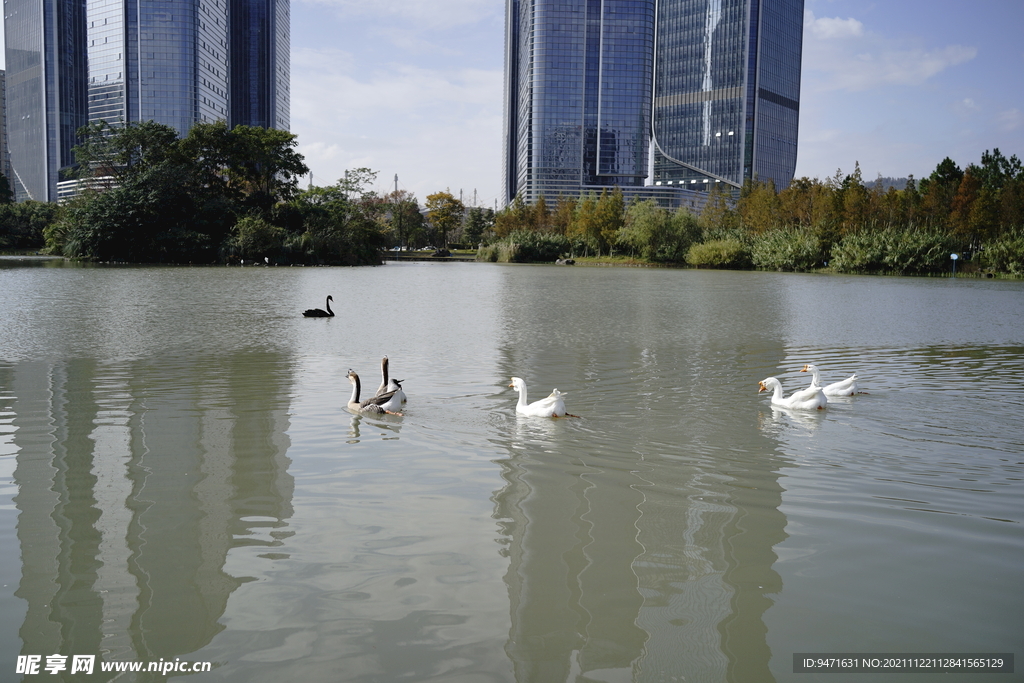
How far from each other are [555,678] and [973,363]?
12.1m

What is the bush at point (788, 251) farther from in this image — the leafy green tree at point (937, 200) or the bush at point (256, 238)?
the bush at point (256, 238)

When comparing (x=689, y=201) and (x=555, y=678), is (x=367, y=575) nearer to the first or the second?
(x=555, y=678)

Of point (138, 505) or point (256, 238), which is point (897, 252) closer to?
point (256, 238)

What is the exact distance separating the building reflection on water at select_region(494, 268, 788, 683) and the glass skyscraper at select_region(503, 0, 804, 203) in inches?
5374

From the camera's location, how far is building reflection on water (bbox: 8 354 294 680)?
3.37 m

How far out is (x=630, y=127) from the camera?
145000 millimetres

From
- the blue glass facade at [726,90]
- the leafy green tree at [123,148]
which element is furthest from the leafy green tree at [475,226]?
the blue glass facade at [726,90]

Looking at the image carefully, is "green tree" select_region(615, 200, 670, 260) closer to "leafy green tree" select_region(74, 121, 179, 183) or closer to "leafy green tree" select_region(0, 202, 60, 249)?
"leafy green tree" select_region(74, 121, 179, 183)

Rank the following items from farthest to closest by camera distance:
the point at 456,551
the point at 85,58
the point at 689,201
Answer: the point at 689,201, the point at 85,58, the point at 456,551

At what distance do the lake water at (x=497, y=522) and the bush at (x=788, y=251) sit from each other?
51470 millimetres

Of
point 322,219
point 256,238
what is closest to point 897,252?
point 322,219

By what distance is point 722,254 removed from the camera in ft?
209

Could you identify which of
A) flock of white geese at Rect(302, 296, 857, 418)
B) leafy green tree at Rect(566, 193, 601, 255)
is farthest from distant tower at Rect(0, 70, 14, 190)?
flock of white geese at Rect(302, 296, 857, 418)

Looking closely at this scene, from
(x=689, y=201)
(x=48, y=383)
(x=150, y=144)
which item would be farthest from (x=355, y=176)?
(x=689, y=201)
